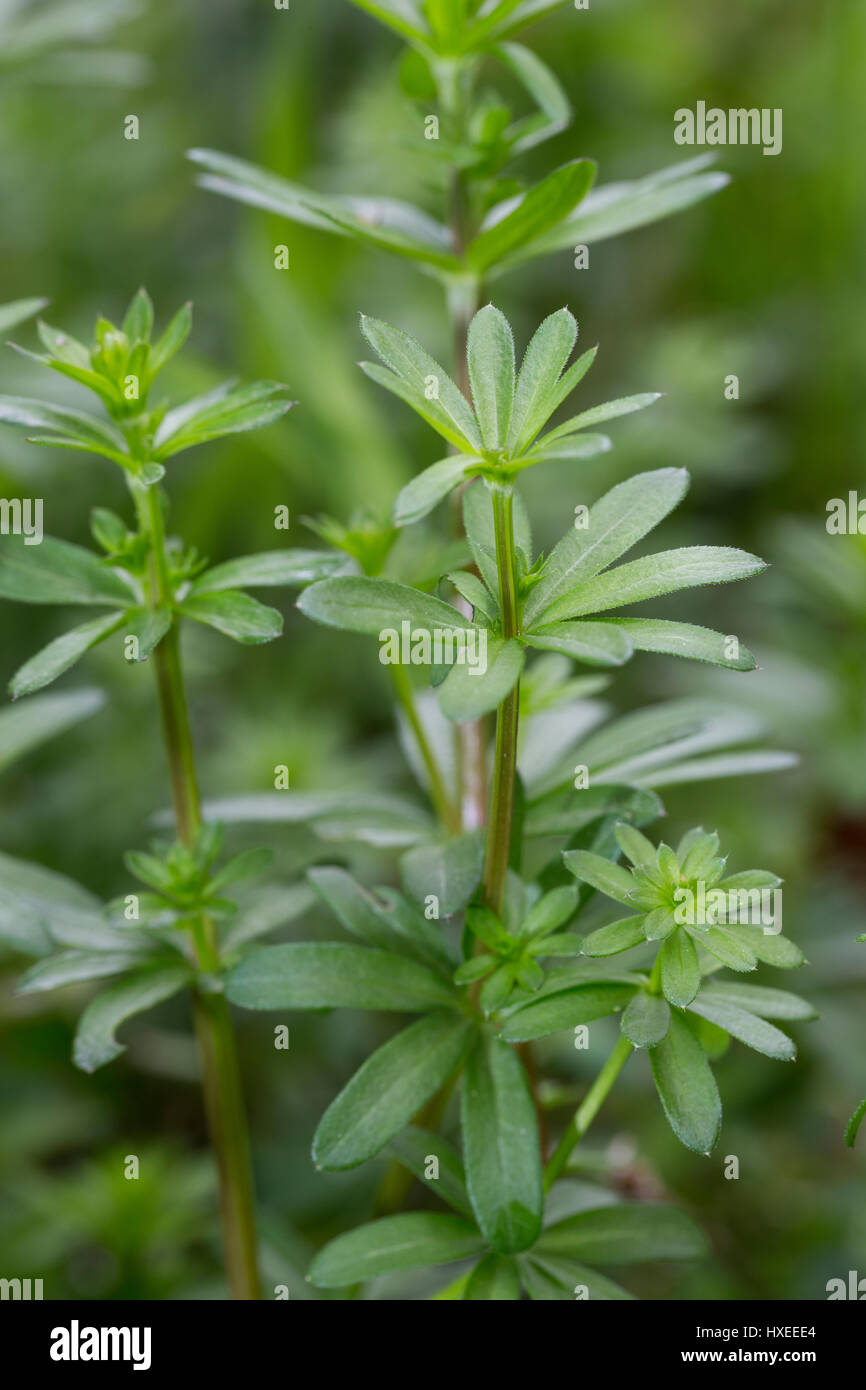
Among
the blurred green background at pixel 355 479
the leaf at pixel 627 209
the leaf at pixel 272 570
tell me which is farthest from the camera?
the blurred green background at pixel 355 479

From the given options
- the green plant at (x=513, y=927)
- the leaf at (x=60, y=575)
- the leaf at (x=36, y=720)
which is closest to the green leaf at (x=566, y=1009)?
the green plant at (x=513, y=927)

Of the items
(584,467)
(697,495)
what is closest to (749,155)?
→ (697,495)

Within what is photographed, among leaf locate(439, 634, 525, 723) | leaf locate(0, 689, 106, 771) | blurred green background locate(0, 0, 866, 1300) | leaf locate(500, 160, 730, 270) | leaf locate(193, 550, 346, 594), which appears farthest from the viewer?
blurred green background locate(0, 0, 866, 1300)

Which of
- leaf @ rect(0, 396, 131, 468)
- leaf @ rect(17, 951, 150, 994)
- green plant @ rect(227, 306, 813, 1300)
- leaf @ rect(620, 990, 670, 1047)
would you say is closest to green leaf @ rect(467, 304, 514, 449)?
green plant @ rect(227, 306, 813, 1300)

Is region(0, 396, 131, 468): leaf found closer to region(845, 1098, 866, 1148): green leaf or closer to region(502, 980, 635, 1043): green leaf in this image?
region(502, 980, 635, 1043): green leaf

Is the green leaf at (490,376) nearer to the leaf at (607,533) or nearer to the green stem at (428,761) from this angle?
the leaf at (607,533)

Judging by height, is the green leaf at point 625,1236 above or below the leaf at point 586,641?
below


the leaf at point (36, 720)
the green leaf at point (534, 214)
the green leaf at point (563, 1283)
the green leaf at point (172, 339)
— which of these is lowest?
the green leaf at point (563, 1283)

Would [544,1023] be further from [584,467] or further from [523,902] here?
[584,467]
